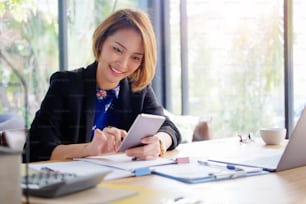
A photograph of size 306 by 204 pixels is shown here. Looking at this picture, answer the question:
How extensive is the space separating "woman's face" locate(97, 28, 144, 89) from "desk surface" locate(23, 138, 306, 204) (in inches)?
25.8

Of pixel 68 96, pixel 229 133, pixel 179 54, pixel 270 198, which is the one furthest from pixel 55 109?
pixel 179 54

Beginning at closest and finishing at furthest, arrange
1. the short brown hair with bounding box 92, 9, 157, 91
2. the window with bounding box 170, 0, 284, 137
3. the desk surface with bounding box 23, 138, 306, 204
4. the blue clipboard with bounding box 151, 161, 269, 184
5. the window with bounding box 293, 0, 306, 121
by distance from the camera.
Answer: the desk surface with bounding box 23, 138, 306, 204, the blue clipboard with bounding box 151, 161, 269, 184, the short brown hair with bounding box 92, 9, 157, 91, the window with bounding box 293, 0, 306, 121, the window with bounding box 170, 0, 284, 137

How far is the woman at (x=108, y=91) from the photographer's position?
1.46 meters

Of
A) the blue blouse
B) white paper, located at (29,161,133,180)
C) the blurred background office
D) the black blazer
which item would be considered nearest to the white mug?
the black blazer

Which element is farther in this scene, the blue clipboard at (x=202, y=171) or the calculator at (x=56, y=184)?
the blue clipboard at (x=202, y=171)

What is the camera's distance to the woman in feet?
4.80

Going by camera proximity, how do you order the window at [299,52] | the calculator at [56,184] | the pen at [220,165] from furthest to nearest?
the window at [299,52], the pen at [220,165], the calculator at [56,184]

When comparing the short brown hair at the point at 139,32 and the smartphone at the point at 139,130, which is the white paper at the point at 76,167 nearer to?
the smartphone at the point at 139,130

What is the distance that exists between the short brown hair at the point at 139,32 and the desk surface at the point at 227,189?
2.24 feet

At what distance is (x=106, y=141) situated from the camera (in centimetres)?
122

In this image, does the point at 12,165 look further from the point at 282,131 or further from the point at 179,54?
the point at 179,54

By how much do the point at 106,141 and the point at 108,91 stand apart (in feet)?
1.37

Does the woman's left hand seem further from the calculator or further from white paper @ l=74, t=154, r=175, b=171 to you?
the calculator

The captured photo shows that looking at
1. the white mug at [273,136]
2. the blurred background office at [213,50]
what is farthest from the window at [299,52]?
the white mug at [273,136]
